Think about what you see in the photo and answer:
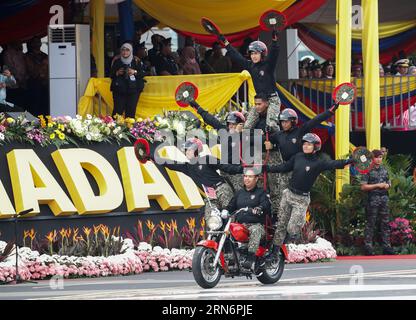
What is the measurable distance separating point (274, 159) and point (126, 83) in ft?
17.9

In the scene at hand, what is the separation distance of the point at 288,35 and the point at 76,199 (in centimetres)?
903

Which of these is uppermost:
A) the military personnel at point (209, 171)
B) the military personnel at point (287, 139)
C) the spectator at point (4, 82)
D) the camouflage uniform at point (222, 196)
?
the spectator at point (4, 82)

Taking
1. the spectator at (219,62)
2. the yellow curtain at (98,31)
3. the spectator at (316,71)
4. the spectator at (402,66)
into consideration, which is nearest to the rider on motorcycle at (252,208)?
the yellow curtain at (98,31)

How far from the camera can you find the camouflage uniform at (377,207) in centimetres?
2341

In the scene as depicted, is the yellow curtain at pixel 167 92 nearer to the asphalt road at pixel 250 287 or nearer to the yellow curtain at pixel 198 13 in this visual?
the yellow curtain at pixel 198 13

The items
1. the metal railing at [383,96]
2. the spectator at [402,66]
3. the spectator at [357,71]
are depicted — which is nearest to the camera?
the metal railing at [383,96]

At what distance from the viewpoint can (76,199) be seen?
20.7 metres

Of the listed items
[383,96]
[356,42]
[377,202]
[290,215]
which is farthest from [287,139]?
[356,42]

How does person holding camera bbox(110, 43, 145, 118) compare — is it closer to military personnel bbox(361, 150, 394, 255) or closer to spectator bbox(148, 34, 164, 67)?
spectator bbox(148, 34, 164, 67)

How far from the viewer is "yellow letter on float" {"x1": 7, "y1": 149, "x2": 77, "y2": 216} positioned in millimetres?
20047

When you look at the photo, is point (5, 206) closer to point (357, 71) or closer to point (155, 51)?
point (155, 51)

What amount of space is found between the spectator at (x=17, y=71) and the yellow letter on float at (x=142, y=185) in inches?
180
